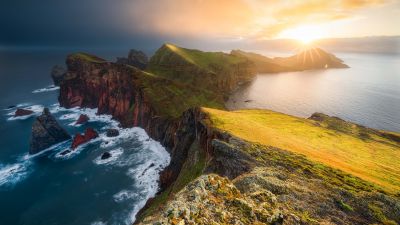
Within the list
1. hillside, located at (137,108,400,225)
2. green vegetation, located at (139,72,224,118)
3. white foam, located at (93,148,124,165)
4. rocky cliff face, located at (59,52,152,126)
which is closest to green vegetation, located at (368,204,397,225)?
hillside, located at (137,108,400,225)

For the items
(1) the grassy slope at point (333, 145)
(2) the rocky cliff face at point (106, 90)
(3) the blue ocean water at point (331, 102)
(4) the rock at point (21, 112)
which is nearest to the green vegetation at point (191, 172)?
(1) the grassy slope at point (333, 145)

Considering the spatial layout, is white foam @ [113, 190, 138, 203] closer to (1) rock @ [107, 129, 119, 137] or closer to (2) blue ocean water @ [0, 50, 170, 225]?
(2) blue ocean water @ [0, 50, 170, 225]

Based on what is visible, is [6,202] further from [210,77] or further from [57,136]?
[210,77]

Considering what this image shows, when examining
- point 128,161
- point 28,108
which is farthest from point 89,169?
point 28,108

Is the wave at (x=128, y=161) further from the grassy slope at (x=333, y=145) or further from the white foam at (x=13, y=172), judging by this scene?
the grassy slope at (x=333, y=145)

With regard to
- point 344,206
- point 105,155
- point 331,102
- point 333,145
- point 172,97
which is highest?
point 344,206

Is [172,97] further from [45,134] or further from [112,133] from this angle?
[45,134]
